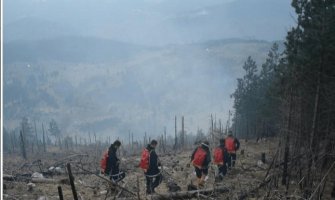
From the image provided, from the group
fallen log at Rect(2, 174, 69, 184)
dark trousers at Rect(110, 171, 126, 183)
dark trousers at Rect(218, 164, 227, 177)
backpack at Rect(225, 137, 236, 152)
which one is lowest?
fallen log at Rect(2, 174, 69, 184)

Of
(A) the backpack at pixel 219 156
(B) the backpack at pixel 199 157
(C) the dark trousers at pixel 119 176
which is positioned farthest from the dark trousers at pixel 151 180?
(A) the backpack at pixel 219 156

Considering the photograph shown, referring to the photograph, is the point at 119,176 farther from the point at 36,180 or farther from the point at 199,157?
the point at 36,180

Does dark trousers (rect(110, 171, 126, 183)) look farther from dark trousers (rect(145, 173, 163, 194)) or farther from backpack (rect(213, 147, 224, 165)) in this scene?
backpack (rect(213, 147, 224, 165))

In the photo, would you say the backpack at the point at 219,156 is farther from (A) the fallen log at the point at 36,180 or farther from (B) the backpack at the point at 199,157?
(A) the fallen log at the point at 36,180

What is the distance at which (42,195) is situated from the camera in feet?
41.7

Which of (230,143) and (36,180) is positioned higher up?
(230,143)

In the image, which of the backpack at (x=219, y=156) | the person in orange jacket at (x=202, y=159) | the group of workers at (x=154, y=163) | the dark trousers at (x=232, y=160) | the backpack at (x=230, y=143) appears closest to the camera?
the group of workers at (x=154, y=163)

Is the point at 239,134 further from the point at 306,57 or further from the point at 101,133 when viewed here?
the point at 101,133

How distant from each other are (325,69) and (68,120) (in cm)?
18590

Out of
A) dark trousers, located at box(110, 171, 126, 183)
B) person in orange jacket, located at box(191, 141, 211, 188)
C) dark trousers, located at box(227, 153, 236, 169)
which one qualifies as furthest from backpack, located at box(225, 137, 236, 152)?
dark trousers, located at box(110, 171, 126, 183)

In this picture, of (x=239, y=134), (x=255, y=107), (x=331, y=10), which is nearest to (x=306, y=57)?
(x=331, y=10)

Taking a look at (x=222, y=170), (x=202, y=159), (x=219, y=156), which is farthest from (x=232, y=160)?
(x=202, y=159)

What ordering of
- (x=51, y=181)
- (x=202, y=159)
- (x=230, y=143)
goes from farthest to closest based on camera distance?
(x=230, y=143)
(x=51, y=181)
(x=202, y=159)

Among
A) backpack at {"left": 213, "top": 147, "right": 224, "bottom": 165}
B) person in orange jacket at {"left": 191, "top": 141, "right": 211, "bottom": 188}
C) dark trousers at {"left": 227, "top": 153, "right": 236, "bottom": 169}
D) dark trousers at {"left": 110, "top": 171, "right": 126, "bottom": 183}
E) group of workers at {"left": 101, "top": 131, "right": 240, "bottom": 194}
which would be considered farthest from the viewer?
dark trousers at {"left": 227, "top": 153, "right": 236, "bottom": 169}
